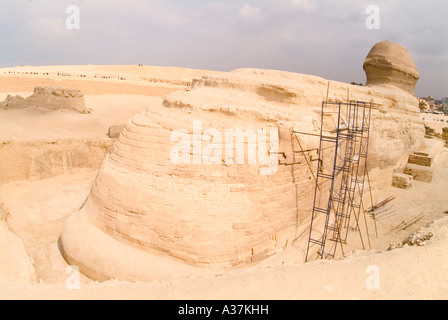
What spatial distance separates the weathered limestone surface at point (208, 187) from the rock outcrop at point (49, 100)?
9.06 m

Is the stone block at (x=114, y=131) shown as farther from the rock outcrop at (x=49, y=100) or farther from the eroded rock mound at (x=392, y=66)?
the eroded rock mound at (x=392, y=66)

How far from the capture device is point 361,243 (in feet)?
22.4

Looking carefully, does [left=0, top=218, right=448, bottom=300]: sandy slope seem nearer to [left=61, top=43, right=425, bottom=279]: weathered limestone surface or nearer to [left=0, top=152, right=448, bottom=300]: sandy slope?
[left=0, top=152, right=448, bottom=300]: sandy slope

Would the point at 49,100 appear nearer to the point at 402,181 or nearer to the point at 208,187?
the point at 208,187

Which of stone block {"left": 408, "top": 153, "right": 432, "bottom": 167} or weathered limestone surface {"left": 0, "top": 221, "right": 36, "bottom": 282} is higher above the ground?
stone block {"left": 408, "top": 153, "right": 432, "bottom": 167}

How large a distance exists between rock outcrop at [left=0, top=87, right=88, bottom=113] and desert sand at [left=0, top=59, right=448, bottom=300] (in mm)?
652

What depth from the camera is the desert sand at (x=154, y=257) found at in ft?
10.1

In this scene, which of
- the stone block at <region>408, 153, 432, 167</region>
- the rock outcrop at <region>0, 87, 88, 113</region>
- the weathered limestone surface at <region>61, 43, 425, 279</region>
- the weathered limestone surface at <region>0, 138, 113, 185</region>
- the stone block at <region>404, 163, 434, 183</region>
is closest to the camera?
the weathered limestone surface at <region>61, 43, 425, 279</region>

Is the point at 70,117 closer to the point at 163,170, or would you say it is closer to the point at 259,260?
the point at 163,170

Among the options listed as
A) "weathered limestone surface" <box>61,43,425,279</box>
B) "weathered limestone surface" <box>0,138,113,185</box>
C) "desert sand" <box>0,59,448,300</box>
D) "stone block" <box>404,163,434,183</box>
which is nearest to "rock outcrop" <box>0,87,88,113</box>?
"desert sand" <box>0,59,448,300</box>

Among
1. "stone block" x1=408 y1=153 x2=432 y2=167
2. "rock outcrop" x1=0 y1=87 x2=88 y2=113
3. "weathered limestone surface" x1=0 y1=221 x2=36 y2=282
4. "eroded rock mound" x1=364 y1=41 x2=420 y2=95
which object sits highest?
"eroded rock mound" x1=364 y1=41 x2=420 y2=95

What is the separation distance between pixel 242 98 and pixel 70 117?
9.31 m

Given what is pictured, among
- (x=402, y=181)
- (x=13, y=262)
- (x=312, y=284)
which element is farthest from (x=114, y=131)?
(x=402, y=181)

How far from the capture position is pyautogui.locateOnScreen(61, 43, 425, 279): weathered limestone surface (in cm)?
487
